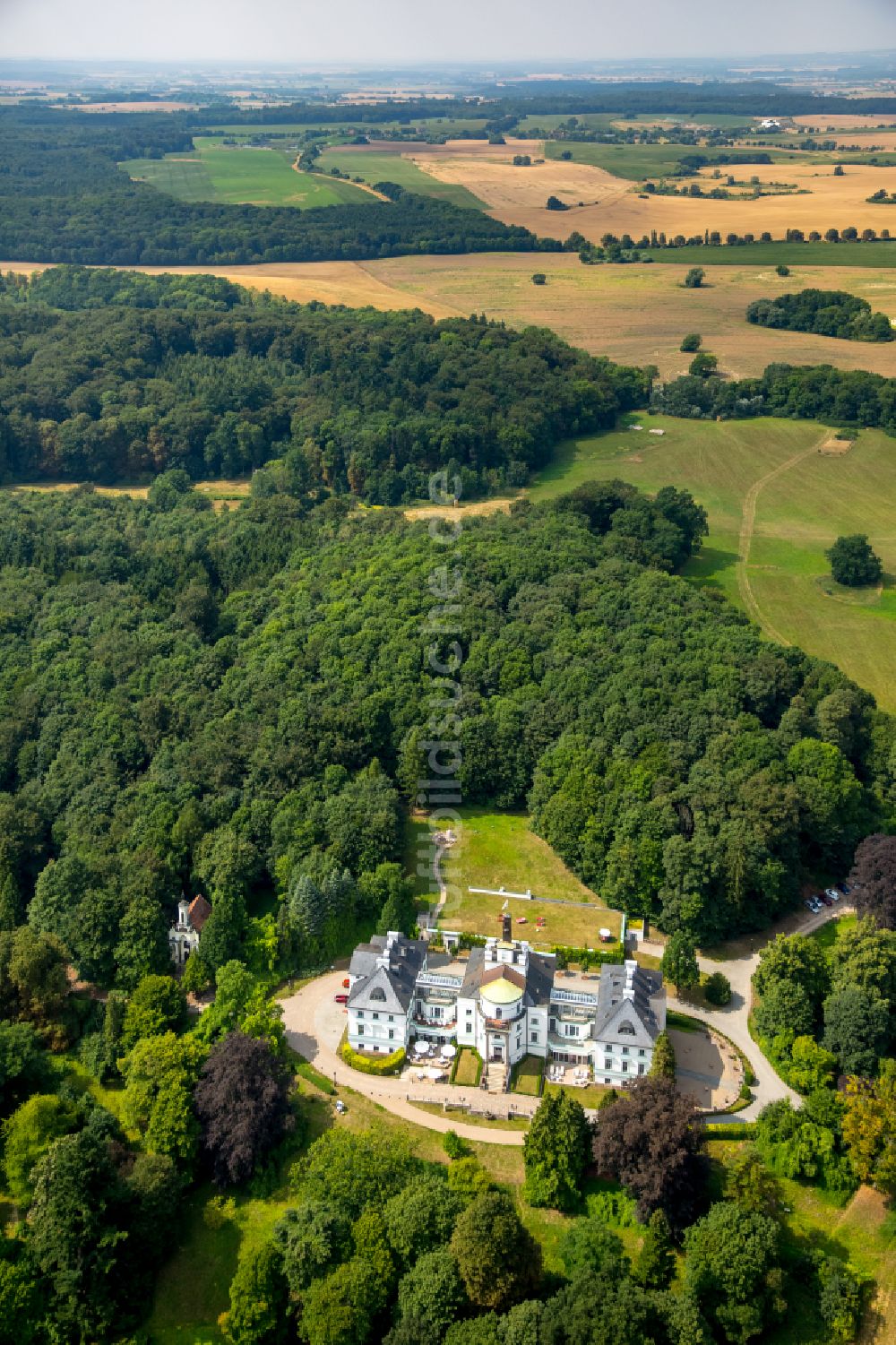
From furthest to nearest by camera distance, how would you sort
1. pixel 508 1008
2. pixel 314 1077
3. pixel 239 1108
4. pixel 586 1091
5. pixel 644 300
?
pixel 644 300 → pixel 314 1077 → pixel 586 1091 → pixel 508 1008 → pixel 239 1108

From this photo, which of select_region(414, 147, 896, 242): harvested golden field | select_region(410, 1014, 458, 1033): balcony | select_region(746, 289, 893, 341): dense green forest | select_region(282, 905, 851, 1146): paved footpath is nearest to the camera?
select_region(282, 905, 851, 1146): paved footpath

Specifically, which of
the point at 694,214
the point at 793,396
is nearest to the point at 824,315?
the point at 793,396

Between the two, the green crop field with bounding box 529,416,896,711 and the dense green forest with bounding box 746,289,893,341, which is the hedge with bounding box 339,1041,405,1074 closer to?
the green crop field with bounding box 529,416,896,711

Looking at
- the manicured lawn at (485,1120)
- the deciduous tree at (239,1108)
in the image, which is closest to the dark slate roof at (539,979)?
the manicured lawn at (485,1120)

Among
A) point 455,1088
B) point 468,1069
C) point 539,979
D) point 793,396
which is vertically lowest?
point 455,1088

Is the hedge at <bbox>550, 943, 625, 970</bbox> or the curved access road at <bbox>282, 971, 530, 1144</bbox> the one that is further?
the hedge at <bbox>550, 943, 625, 970</bbox>

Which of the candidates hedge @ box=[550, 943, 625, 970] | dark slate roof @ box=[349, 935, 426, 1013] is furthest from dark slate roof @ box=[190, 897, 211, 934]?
hedge @ box=[550, 943, 625, 970]

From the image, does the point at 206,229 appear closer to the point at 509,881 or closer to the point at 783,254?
the point at 783,254
